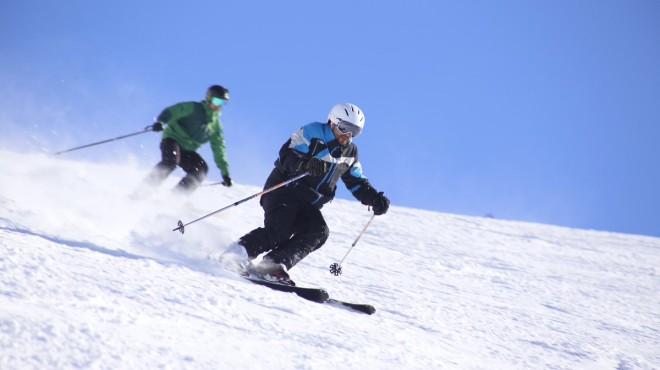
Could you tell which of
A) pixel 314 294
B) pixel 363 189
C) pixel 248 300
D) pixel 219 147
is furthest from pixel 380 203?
pixel 219 147

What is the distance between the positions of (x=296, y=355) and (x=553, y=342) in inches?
130

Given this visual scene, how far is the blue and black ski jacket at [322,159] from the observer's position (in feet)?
18.3

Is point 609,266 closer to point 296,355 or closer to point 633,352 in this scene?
point 633,352

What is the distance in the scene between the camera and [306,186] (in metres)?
5.81

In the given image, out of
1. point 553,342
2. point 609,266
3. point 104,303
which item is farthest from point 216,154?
point 609,266

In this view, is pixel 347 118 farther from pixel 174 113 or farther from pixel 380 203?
pixel 174 113

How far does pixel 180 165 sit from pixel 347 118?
12.3 feet

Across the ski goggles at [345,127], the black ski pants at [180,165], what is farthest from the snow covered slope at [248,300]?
the ski goggles at [345,127]

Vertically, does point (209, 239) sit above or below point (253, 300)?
above

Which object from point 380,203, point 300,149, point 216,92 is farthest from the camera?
point 216,92

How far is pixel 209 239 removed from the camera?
6.20 meters

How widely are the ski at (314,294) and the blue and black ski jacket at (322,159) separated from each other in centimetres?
105

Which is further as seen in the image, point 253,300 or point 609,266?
point 609,266

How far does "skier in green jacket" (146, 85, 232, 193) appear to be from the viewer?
27.5 feet
